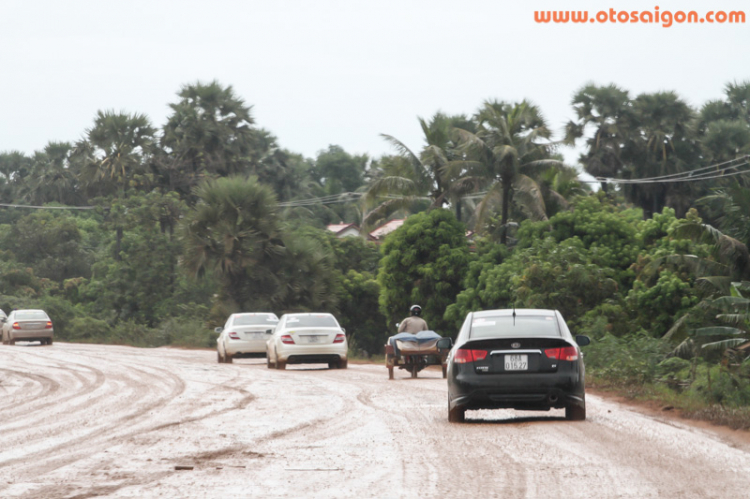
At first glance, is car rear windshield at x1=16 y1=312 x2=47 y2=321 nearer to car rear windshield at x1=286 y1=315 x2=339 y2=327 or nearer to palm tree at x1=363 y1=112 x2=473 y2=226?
palm tree at x1=363 y1=112 x2=473 y2=226

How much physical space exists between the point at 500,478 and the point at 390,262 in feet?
115

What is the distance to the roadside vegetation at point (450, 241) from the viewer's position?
2192 centimetres

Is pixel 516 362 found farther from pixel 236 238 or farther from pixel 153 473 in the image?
pixel 236 238

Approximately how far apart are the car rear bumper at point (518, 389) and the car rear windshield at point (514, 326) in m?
0.64

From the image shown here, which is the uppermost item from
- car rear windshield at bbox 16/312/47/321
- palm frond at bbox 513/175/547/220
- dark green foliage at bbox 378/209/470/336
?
palm frond at bbox 513/175/547/220

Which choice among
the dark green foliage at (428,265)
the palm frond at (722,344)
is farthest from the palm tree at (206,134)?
the palm frond at (722,344)

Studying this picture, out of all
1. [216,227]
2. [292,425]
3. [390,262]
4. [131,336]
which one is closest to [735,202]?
[292,425]

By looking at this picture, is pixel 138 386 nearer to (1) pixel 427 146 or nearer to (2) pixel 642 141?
(1) pixel 427 146

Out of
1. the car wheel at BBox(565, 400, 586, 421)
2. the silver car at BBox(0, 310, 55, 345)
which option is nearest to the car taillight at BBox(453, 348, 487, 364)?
the car wheel at BBox(565, 400, 586, 421)

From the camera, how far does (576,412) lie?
43.9 feet

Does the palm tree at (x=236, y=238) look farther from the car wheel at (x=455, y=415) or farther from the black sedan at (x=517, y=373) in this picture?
the black sedan at (x=517, y=373)

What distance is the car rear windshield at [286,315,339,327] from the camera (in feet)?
85.9

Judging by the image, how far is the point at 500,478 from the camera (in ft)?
28.0

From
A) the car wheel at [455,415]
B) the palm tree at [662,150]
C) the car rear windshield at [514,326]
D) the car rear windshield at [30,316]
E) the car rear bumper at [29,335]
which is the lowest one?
the car wheel at [455,415]
